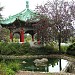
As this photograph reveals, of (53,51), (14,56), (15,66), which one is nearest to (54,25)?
(53,51)

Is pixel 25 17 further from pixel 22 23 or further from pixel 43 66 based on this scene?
pixel 43 66

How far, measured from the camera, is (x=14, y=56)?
2355 centimetres

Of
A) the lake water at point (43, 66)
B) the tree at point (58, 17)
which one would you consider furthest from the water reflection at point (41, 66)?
the tree at point (58, 17)

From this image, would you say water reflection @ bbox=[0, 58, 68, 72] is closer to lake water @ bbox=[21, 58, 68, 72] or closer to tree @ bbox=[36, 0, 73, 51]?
lake water @ bbox=[21, 58, 68, 72]

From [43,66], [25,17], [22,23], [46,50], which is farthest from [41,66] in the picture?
[25,17]

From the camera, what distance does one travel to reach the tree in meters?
24.2

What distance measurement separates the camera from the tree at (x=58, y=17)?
24234 mm

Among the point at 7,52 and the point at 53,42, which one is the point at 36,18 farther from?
the point at 7,52

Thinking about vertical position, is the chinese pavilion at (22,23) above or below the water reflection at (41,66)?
above

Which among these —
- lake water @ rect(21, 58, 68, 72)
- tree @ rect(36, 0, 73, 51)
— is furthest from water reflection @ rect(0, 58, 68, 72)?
tree @ rect(36, 0, 73, 51)

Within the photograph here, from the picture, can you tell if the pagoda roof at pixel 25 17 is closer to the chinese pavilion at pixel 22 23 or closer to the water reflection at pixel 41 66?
the chinese pavilion at pixel 22 23

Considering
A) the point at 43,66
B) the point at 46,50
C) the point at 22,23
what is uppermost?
the point at 22,23

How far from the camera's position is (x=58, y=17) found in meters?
24.4

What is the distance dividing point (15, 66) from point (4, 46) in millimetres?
13926
